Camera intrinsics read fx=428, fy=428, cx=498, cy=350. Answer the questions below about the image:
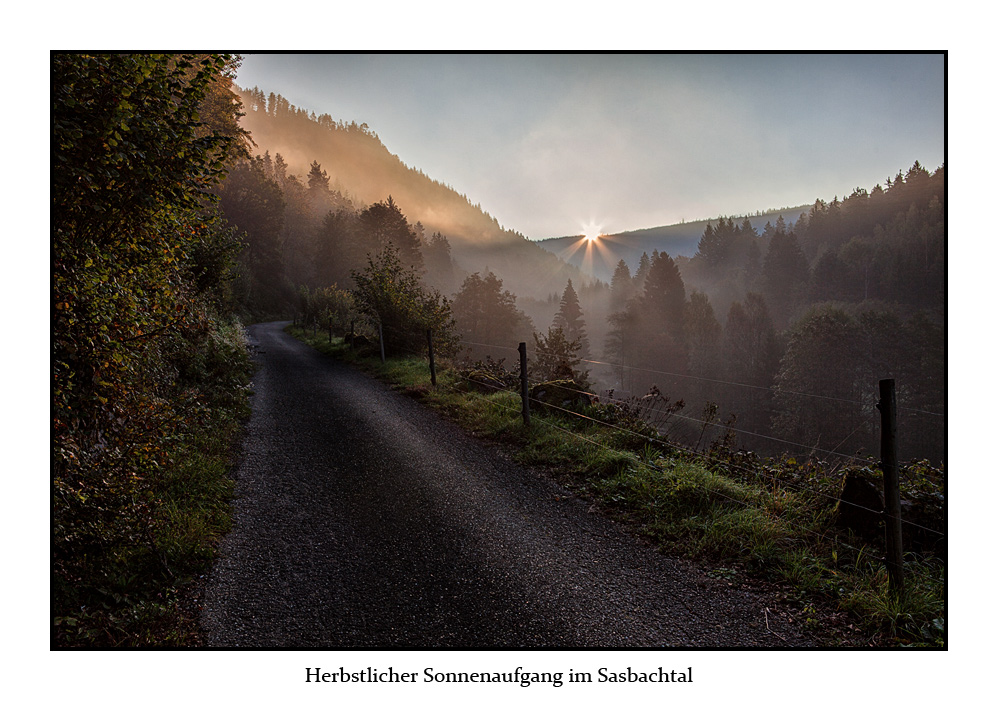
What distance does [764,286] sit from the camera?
75.9 meters

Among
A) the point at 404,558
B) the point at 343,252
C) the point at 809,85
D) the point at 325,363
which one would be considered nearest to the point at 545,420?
the point at 404,558

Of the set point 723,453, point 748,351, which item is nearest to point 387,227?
point 723,453

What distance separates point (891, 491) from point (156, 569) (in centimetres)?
537

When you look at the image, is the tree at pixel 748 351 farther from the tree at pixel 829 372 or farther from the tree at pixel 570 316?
the tree at pixel 570 316

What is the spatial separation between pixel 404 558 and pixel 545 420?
413 centimetres

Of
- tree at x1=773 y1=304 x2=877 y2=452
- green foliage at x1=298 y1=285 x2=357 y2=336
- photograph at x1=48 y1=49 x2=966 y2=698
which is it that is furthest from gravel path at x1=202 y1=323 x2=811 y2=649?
tree at x1=773 y1=304 x2=877 y2=452

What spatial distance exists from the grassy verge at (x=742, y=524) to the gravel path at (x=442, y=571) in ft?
1.06

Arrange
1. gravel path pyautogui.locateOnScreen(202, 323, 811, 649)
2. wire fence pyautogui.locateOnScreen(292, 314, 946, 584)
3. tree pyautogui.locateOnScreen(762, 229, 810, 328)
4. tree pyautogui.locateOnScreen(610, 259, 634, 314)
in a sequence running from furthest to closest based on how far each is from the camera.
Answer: tree pyautogui.locateOnScreen(610, 259, 634, 314) < tree pyautogui.locateOnScreen(762, 229, 810, 328) < wire fence pyautogui.locateOnScreen(292, 314, 946, 584) < gravel path pyautogui.locateOnScreen(202, 323, 811, 649)

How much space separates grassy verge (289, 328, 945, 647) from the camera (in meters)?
2.76

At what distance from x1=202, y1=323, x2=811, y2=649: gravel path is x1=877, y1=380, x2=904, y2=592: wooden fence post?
2.86 feet

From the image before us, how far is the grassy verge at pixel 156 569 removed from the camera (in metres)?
2.60

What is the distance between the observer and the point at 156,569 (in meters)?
3.23

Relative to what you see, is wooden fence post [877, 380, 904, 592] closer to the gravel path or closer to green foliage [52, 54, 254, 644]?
the gravel path

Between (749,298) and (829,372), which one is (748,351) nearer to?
(749,298)
